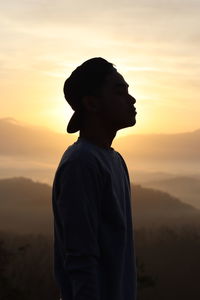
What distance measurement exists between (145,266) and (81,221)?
13.4 m

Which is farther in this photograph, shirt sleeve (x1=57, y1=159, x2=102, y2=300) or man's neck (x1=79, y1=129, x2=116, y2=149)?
man's neck (x1=79, y1=129, x2=116, y2=149)

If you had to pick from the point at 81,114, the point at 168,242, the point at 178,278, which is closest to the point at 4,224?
the point at 168,242

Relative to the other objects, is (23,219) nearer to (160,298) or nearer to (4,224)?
(4,224)

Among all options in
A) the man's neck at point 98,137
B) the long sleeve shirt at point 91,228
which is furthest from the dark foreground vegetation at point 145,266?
the man's neck at point 98,137

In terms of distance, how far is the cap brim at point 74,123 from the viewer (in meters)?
2.69

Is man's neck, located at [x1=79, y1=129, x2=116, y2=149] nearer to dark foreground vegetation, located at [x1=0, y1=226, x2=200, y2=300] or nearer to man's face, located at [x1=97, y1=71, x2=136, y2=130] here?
man's face, located at [x1=97, y1=71, x2=136, y2=130]

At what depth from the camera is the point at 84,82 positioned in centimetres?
269

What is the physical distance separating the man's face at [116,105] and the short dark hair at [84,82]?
4 cm

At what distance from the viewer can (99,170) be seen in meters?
2.52

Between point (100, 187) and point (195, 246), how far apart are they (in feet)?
49.1

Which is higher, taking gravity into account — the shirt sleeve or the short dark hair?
the short dark hair

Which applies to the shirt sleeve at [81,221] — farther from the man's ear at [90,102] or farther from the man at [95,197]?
the man's ear at [90,102]

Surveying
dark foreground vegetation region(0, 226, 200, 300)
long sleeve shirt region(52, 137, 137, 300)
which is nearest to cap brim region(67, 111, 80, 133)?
long sleeve shirt region(52, 137, 137, 300)

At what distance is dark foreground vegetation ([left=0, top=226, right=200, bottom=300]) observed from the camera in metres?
13.9
